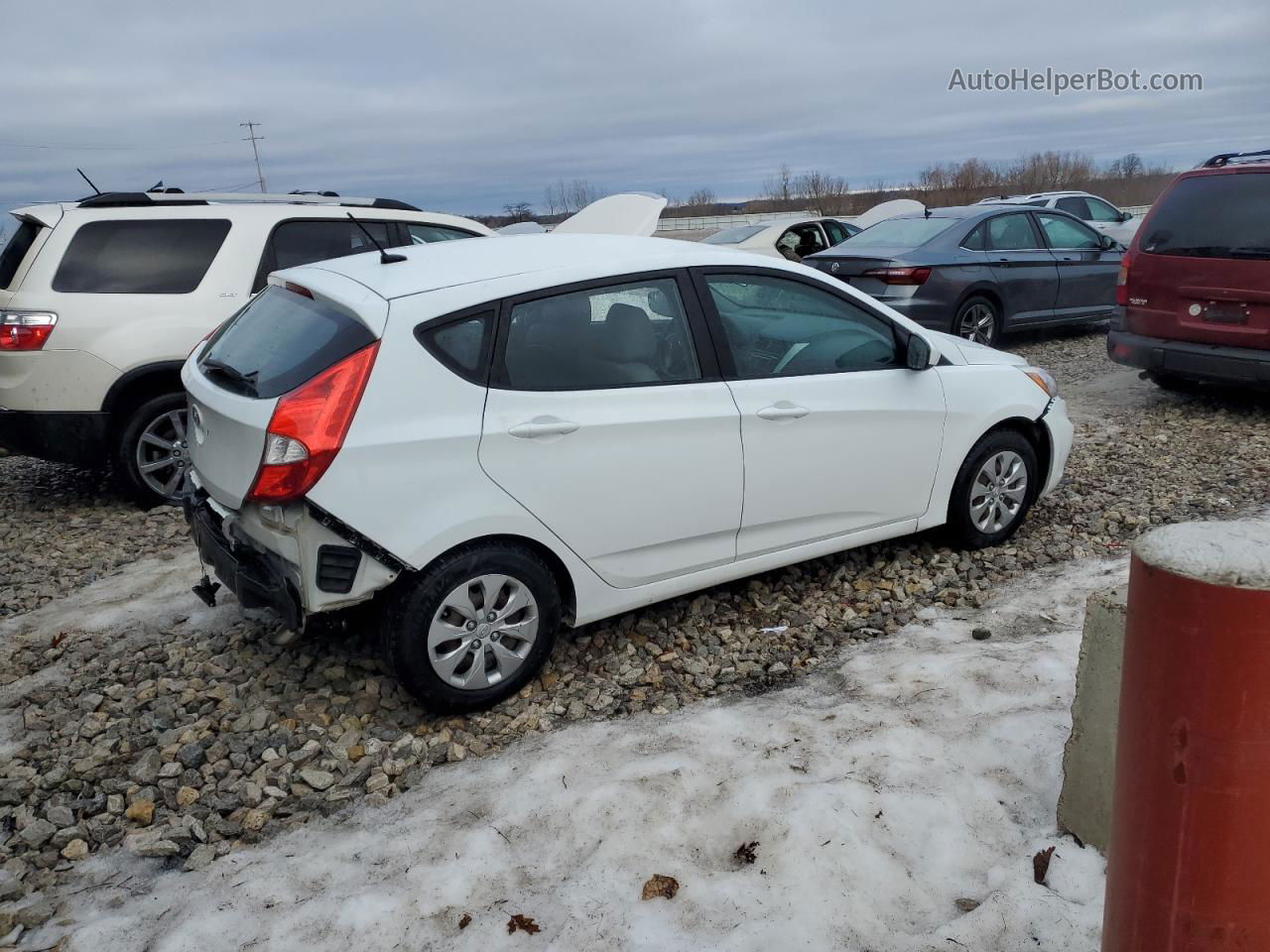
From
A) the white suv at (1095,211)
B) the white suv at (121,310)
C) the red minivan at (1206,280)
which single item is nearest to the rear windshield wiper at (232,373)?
the white suv at (121,310)

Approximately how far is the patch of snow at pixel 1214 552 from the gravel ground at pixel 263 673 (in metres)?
2.65

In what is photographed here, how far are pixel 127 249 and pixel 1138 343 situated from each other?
7296 millimetres

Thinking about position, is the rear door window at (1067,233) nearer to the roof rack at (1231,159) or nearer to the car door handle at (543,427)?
the roof rack at (1231,159)

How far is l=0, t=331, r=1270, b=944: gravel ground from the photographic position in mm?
3359

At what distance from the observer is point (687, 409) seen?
4.02 metres

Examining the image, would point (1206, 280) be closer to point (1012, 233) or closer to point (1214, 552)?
point (1012, 233)

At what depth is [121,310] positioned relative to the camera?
20.0 ft

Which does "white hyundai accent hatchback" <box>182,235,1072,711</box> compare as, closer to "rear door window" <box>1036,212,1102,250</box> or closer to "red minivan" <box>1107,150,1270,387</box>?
"red minivan" <box>1107,150,1270,387</box>

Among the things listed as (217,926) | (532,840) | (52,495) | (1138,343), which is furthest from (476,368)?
(1138,343)

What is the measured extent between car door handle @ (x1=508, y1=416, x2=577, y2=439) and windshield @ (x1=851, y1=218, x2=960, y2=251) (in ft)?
25.2

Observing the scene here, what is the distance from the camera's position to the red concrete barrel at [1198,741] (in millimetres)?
1392

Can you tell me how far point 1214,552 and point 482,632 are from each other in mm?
2697

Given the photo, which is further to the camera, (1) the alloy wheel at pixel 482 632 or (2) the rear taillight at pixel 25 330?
(2) the rear taillight at pixel 25 330

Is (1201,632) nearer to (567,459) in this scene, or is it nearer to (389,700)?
(567,459)
